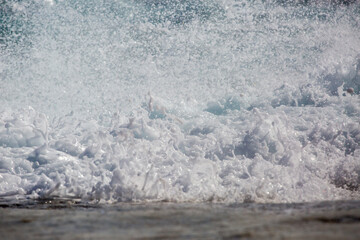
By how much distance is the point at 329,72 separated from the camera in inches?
266

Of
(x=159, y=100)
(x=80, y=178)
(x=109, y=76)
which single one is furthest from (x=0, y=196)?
(x=109, y=76)

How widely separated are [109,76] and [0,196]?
4.55 meters

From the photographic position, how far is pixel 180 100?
6.80 metres

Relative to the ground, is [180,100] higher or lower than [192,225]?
higher

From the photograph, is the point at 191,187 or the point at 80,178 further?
the point at 80,178

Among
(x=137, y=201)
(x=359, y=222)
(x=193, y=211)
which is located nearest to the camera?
(x=359, y=222)

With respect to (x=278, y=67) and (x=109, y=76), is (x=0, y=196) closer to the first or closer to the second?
(x=109, y=76)

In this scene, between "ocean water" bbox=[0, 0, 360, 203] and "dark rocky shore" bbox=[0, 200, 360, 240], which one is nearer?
"dark rocky shore" bbox=[0, 200, 360, 240]

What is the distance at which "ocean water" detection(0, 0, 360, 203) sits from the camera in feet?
11.6

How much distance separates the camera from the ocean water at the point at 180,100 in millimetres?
3527

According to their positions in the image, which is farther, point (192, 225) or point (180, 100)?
point (180, 100)

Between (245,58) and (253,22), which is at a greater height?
(253,22)

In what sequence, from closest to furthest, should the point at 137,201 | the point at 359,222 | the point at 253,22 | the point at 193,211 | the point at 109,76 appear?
1. the point at 359,222
2. the point at 193,211
3. the point at 137,201
4. the point at 109,76
5. the point at 253,22

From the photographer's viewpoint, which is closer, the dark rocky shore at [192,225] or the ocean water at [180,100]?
the dark rocky shore at [192,225]
